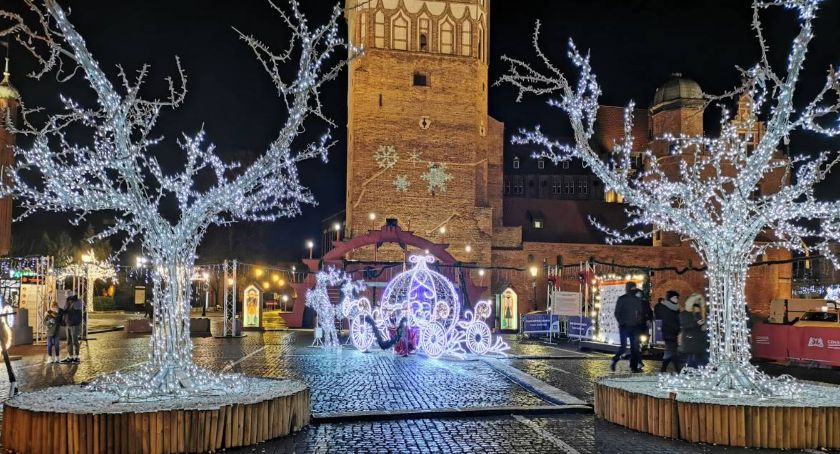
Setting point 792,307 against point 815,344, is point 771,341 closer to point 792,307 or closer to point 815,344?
point 815,344

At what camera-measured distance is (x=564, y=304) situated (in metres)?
27.4

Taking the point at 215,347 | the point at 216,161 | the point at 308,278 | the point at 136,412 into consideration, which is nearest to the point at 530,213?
the point at 308,278

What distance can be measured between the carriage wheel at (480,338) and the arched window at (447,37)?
2362 centimetres

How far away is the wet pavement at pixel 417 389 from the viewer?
8656 mm

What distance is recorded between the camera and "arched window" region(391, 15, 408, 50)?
131ft

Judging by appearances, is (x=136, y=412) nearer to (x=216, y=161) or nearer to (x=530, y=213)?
(x=216, y=161)

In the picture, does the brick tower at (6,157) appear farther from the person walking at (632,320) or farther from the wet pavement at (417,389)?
the person walking at (632,320)

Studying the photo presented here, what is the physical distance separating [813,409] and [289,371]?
997 centimetres

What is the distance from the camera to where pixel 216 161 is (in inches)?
459

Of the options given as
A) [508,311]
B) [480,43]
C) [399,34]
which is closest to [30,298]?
[508,311]

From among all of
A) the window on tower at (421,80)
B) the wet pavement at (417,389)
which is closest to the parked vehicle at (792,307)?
the wet pavement at (417,389)

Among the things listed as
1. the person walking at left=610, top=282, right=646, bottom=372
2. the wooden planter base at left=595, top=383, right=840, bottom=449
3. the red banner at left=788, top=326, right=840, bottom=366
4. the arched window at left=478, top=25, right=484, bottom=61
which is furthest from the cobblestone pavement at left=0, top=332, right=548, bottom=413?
the arched window at left=478, top=25, right=484, bottom=61

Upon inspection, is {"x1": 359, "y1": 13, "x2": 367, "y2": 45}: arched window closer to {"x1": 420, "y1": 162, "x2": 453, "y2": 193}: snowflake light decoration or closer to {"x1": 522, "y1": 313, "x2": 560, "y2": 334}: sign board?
{"x1": 420, "y1": 162, "x2": 453, "y2": 193}: snowflake light decoration

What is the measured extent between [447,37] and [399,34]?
2.47 meters
